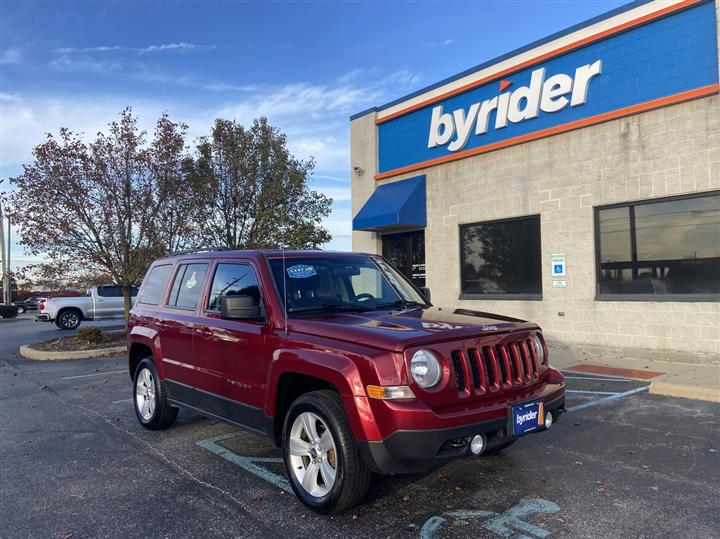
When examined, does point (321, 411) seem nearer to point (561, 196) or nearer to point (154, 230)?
point (561, 196)

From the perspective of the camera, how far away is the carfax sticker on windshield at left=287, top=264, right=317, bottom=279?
4.59m

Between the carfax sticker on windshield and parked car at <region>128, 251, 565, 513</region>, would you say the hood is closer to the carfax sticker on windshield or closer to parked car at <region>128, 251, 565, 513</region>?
parked car at <region>128, 251, 565, 513</region>

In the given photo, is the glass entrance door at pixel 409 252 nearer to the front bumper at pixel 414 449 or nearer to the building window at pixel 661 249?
the building window at pixel 661 249

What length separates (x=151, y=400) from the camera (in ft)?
19.5

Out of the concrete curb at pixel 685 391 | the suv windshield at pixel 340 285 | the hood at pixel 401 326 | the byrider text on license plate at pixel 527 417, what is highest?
the suv windshield at pixel 340 285

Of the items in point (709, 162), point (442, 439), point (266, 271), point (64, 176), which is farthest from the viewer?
point (64, 176)

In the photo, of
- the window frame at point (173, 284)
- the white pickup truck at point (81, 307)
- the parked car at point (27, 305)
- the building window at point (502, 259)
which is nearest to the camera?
the window frame at point (173, 284)

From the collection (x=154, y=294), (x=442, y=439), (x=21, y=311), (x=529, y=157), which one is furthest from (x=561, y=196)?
(x=21, y=311)

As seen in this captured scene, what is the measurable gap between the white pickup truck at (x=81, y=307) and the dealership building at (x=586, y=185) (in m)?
12.2

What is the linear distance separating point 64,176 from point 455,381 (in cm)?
1247

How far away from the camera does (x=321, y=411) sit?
11.9 ft

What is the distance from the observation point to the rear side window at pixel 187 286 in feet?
17.5

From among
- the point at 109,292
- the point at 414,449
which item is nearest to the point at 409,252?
the point at 414,449

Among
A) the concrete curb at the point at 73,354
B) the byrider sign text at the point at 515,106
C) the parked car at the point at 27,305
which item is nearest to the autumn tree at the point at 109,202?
the concrete curb at the point at 73,354
